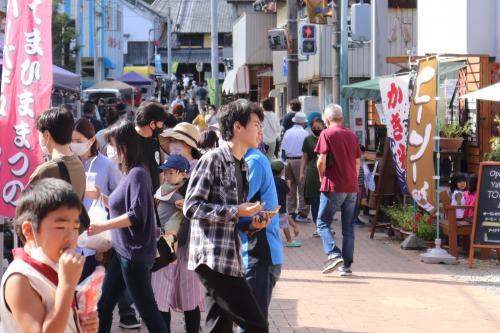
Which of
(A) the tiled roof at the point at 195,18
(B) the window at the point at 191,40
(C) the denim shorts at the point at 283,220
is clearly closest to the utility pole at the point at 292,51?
(C) the denim shorts at the point at 283,220

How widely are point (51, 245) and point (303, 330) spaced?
5.06 meters

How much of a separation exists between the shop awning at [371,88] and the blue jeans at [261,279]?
32.6ft

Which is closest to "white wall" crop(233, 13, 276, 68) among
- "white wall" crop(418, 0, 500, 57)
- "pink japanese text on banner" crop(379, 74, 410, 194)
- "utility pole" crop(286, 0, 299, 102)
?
"utility pole" crop(286, 0, 299, 102)

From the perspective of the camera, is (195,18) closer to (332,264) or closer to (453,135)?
(453,135)

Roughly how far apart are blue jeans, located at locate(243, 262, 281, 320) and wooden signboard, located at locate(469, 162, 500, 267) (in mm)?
5942

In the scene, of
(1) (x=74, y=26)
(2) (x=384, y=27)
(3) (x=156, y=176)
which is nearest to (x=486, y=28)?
(2) (x=384, y=27)

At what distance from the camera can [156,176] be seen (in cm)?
783

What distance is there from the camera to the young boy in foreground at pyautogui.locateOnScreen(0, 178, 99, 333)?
3352 millimetres

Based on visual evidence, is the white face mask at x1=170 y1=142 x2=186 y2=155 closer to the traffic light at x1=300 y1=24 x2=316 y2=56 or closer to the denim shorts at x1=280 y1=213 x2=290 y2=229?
the denim shorts at x1=280 y1=213 x2=290 y2=229

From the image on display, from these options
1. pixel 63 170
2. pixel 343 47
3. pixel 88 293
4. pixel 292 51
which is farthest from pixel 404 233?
pixel 88 293

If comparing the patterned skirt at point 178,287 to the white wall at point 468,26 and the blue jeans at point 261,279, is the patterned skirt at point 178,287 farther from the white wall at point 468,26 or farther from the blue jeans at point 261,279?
the white wall at point 468,26

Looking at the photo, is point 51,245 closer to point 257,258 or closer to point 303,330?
point 257,258

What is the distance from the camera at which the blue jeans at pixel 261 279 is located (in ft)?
19.6

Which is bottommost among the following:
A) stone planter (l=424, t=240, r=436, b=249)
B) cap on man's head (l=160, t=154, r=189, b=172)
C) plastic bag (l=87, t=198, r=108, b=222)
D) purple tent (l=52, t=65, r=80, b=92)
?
stone planter (l=424, t=240, r=436, b=249)
